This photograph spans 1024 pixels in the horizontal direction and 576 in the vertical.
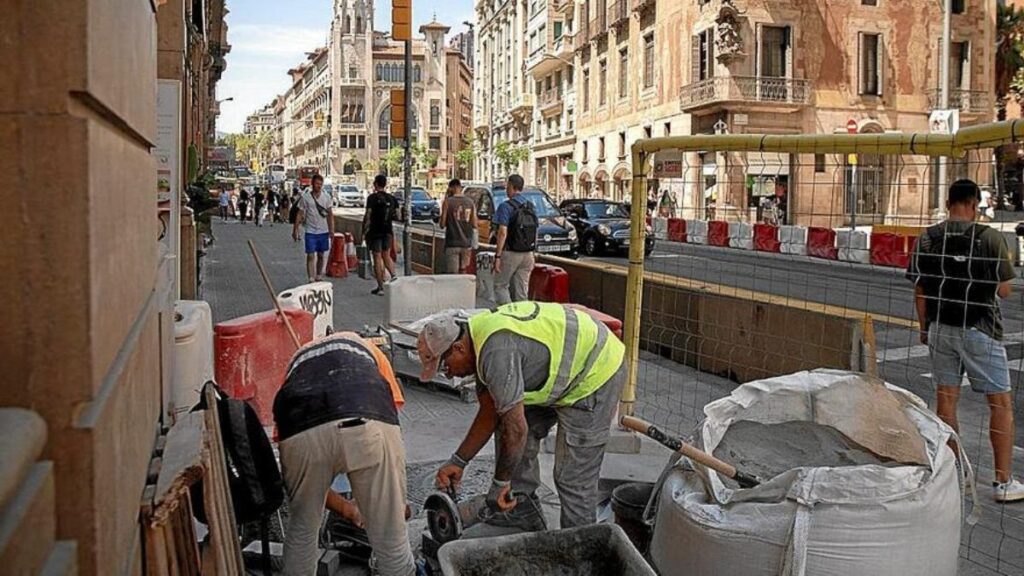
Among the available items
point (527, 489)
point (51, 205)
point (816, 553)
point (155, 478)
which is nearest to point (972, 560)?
point (816, 553)

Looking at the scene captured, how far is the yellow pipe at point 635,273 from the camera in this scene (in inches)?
262

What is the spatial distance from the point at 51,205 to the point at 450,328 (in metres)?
2.70

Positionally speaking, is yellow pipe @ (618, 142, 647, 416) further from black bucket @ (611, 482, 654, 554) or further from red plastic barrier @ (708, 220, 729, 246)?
red plastic barrier @ (708, 220, 729, 246)

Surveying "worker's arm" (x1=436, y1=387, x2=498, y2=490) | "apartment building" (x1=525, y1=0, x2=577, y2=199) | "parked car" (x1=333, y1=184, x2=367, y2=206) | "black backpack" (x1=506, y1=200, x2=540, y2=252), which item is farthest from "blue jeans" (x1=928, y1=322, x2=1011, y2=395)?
"parked car" (x1=333, y1=184, x2=367, y2=206)

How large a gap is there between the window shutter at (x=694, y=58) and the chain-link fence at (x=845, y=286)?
2783 cm

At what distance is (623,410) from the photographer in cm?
681

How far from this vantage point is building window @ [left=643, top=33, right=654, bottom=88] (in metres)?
44.5

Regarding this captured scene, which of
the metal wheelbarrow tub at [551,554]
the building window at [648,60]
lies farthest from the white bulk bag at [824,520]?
the building window at [648,60]

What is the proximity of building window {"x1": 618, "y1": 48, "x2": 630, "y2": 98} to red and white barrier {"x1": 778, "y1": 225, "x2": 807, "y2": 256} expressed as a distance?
38.0m

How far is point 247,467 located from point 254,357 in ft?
10.7

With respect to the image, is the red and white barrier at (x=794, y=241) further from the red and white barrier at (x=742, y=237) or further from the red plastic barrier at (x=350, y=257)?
the red plastic barrier at (x=350, y=257)

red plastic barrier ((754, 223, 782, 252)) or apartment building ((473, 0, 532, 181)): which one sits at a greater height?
apartment building ((473, 0, 532, 181))

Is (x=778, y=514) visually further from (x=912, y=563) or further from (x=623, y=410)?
(x=623, y=410)

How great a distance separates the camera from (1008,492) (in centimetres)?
547
